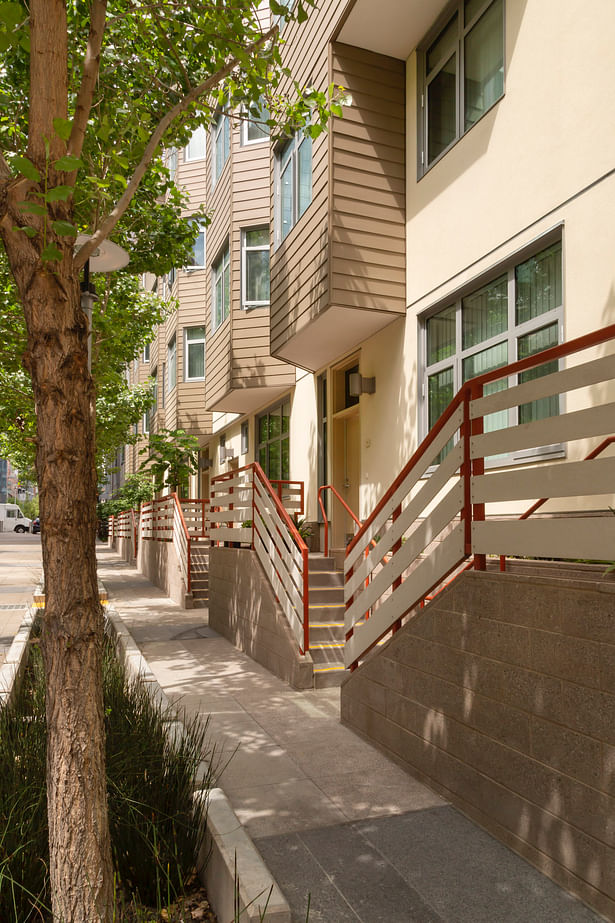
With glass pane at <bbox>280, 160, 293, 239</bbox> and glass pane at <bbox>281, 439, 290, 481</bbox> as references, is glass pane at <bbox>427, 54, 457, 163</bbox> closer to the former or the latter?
glass pane at <bbox>280, 160, 293, 239</bbox>

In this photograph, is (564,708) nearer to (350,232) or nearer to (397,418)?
(397,418)

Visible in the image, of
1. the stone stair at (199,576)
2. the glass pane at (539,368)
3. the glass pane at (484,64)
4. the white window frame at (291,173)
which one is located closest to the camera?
the glass pane at (539,368)

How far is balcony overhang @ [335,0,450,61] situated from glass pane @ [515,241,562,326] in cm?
395

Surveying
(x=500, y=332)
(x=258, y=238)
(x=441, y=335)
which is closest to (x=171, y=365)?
(x=258, y=238)

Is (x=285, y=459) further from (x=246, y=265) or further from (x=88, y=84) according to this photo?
(x=88, y=84)

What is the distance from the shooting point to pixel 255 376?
1489 cm

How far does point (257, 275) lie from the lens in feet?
52.3

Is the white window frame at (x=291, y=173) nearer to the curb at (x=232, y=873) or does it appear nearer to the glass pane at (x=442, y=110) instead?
the glass pane at (x=442, y=110)

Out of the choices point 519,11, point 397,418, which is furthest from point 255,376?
point 519,11

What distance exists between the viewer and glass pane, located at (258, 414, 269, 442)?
16766 millimetres

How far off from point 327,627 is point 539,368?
12.1ft

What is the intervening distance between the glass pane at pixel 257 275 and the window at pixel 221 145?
303cm

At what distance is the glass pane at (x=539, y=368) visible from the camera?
6770 mm

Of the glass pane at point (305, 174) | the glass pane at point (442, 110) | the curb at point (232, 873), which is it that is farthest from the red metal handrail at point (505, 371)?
the glass pane at point (305, 174)
